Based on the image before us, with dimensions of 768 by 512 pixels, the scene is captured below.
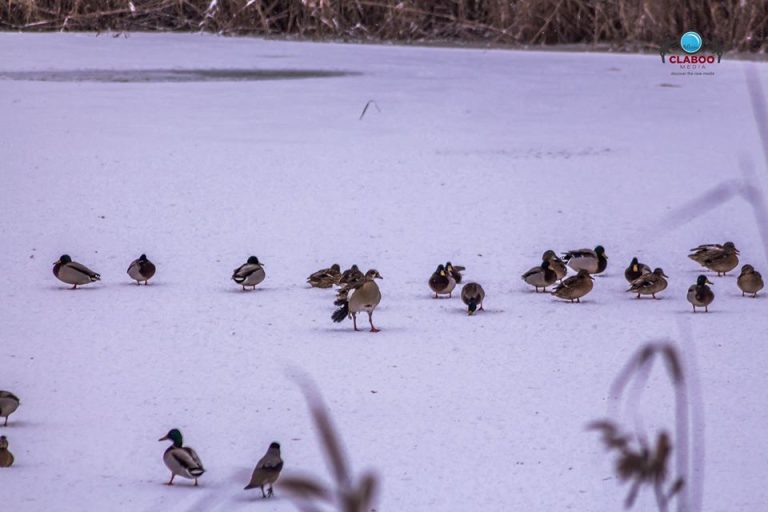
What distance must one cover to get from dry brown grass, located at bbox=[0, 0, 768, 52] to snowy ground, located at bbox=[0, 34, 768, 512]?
8.62 ft

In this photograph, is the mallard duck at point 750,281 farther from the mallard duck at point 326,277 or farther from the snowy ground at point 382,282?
the mallard duck at point 326,277

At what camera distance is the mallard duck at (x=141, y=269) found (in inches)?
255

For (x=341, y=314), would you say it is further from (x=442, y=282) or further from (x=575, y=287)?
(x=575, y=287)

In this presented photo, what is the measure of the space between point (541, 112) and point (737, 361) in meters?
6.82

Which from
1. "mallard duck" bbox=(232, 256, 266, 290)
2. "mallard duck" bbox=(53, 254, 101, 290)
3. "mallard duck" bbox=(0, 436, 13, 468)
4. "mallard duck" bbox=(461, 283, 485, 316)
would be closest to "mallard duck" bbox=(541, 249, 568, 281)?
"mallard duck" bbox=(461, 283, 485, 316)

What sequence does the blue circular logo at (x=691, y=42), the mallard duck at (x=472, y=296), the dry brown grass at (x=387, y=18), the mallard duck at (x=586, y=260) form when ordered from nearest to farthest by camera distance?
the mallard duck at (x=472, y=296)
the mallard duck at (x=586, y=260)
the blue circular logo at (x=691, y=42)
the dry brown grass at (x=387, y=18)

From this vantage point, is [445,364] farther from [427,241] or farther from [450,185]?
[450,185]

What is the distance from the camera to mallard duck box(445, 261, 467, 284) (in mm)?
6336

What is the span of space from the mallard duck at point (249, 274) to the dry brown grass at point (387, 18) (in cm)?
1061

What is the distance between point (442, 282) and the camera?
20.7ft

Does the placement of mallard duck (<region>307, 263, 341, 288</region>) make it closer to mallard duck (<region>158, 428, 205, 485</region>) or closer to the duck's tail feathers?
the duck's tail feathers

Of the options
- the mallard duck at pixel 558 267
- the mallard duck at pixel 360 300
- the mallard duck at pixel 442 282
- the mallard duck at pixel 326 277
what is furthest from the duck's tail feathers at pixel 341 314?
the mallard duck at pixel 558 267

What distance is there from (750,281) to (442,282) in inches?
58.4
